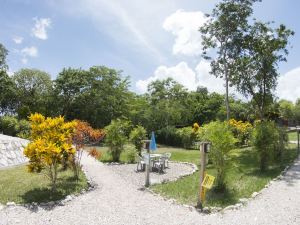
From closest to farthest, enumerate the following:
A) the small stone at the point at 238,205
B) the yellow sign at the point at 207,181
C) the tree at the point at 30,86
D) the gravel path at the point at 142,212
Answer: the gravel path at the point at 142,212
the yellow sign at the point at 207,181
the small stone at the point at 238,205
the tree at the point at 30,86

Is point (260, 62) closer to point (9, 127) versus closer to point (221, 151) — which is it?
point (221, 151)

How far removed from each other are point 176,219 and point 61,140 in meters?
4.24

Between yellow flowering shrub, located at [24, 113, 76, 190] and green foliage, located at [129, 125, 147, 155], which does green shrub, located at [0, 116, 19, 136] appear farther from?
yellow flowering shrub, located at [24, 113, 76, 190]

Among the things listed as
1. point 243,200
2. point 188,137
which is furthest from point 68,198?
point 188,137

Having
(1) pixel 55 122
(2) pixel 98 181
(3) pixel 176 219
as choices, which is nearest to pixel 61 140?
(1) pixel 55 122

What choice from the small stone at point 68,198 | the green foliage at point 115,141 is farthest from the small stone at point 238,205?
the green foliage at point 115,141

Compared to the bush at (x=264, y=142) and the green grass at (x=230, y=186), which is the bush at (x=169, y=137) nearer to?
the green grass at (x=230, y=186)

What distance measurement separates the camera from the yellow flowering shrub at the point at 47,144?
960 centimetres

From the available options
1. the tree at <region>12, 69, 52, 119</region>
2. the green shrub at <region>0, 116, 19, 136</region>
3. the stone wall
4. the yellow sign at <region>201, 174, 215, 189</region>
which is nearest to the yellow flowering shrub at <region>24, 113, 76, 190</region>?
the yellow sign at <region>201, 174, 215, 189</region>

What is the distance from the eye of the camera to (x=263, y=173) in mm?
13562

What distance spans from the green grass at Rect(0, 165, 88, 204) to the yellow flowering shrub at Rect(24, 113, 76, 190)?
1.48ft

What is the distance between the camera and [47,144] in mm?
9797

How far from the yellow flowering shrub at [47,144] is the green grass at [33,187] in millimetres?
452

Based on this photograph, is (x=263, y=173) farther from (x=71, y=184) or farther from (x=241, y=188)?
(x=71, y=184)
